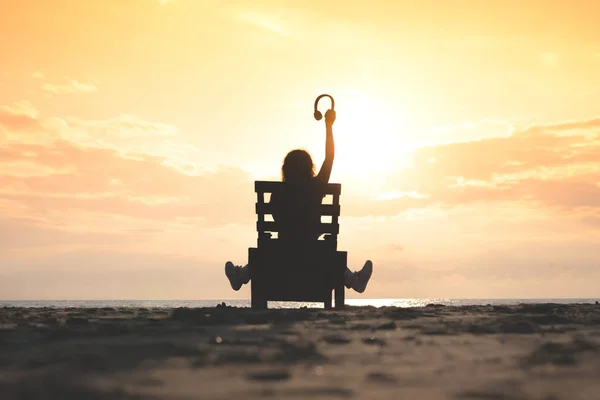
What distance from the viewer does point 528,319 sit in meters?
8.35

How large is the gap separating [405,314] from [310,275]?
2.91 meters

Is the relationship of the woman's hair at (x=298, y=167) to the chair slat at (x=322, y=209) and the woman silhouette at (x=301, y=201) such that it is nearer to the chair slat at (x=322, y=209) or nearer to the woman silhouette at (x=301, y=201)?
the woman silhouette at (x=301, y=201)

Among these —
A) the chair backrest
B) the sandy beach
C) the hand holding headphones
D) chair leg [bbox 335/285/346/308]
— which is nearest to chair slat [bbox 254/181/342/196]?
the chair backrest

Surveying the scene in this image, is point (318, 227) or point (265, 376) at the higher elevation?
point (318, 227)

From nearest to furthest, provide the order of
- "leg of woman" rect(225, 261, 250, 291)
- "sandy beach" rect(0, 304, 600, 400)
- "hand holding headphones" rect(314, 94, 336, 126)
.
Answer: "sandy beach" rect(0, 304, 600, 400) → "hand holding headphones" rect(314, 94, 336, 126) → "leg of woman" rect(225, 261, 250, 291)

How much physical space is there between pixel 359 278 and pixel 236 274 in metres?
2.12

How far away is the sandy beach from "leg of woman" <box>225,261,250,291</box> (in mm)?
4597

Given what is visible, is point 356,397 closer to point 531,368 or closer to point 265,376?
point 265,376

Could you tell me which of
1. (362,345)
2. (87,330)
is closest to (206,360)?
(362,345)

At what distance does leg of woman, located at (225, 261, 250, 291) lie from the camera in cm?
1213

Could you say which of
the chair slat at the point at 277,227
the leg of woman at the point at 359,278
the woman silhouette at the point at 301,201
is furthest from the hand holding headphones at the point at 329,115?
the leg of woman at the point at 359,278

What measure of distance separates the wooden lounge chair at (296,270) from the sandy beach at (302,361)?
13.9 ft

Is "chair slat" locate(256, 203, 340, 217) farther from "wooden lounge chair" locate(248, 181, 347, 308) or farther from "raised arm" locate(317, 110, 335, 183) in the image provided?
"raised arm" locate(317, 110, 335, 183)

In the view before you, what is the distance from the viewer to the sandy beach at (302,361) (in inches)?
143
